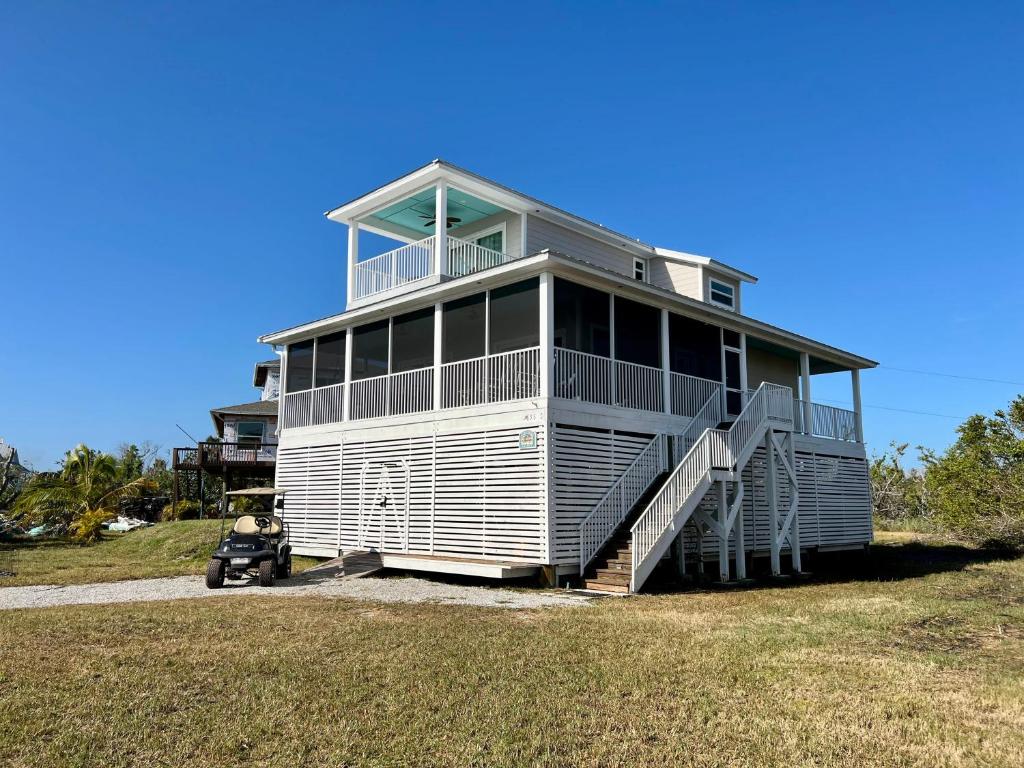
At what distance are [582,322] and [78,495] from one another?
2150 centimetres

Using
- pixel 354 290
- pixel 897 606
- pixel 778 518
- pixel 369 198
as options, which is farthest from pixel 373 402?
pixel 897 606

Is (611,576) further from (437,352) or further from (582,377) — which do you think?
(437,352)

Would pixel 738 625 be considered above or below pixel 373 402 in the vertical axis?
below

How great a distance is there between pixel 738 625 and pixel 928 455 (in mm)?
24938

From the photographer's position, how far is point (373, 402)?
18.0 metres

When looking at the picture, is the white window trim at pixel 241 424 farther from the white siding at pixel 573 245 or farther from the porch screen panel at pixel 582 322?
the porch screen panel at pixel 582 322

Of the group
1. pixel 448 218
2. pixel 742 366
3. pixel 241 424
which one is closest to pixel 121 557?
pixel 448 218

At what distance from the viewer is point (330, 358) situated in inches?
856

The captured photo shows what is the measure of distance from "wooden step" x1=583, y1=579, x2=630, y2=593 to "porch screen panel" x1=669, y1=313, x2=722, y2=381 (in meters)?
6.54

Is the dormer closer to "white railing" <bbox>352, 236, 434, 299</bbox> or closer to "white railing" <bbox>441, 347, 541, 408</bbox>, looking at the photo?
"white railing" <bbox>352, 236, 434, 299</bbox>

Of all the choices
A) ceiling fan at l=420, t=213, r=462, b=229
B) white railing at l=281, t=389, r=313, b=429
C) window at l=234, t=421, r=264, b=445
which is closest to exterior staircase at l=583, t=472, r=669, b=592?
white railing at l=281, t=389, r=313, b=429

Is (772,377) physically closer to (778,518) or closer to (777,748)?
(778,518)

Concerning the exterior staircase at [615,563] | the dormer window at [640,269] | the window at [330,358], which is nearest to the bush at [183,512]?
the window at [330,358]

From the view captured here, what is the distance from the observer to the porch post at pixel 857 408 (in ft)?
73.9
